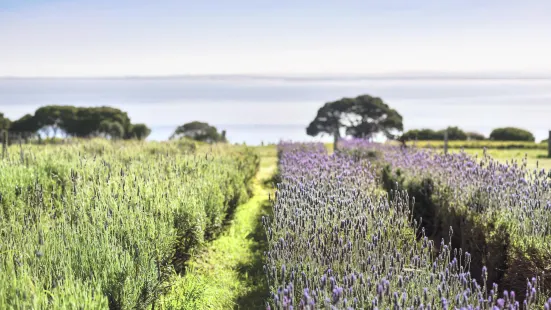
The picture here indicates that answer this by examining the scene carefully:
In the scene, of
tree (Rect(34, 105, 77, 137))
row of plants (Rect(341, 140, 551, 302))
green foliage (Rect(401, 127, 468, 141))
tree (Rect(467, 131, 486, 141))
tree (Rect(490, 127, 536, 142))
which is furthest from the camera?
tree (Rect(34, 105, 77, 137))

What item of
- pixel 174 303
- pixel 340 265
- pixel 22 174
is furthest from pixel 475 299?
pixel 22 174

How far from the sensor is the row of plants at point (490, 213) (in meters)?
5.69

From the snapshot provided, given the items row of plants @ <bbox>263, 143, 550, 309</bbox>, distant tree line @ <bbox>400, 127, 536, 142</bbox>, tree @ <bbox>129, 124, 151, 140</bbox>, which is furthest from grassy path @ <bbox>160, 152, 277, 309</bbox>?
tree @ <bbox>129, 124, 151, 140</bbox>

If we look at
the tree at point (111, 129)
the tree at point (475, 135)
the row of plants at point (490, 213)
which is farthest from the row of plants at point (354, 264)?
the tree at point (111, 129)

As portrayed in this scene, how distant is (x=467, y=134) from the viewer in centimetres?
3209

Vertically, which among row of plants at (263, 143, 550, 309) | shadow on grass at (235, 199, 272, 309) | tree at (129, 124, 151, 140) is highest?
tree at (129, 124, 151, 140)

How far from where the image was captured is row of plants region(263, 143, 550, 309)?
377 centimetres

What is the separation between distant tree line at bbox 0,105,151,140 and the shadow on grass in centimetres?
3147

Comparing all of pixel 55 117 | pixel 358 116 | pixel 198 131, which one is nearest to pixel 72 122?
pixel 55 117

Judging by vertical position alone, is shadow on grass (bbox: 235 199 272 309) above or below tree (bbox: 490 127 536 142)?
below

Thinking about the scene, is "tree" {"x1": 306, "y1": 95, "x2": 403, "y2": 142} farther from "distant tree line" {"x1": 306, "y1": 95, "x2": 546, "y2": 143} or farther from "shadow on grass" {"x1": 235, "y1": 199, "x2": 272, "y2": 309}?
"shadow on grass" {"x1": 235, "y1": 199, "x2": 272, "y2": 309}

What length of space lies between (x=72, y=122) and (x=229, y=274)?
119 feet

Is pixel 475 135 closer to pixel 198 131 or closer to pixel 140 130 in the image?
pixel 198 131

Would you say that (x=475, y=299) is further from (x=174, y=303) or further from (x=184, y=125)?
(x=184, y=125)
